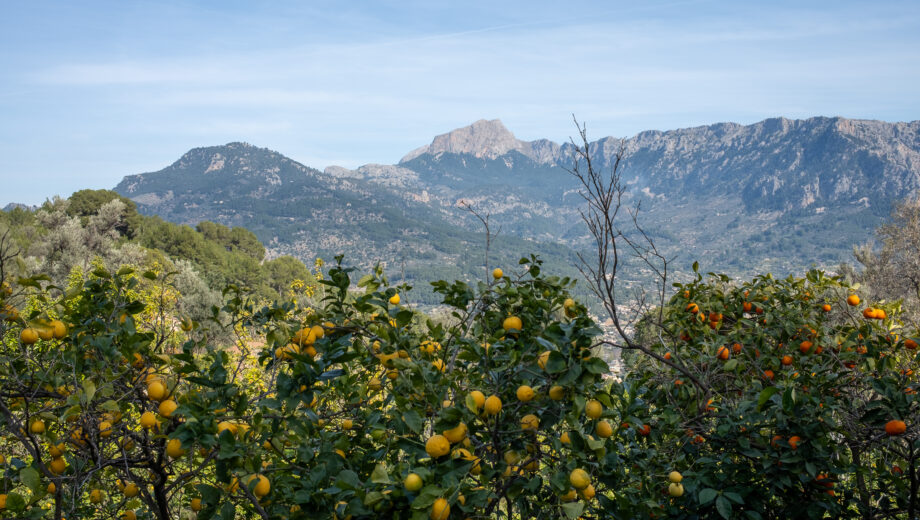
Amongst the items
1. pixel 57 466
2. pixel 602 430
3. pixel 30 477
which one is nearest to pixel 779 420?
pixel 602 430

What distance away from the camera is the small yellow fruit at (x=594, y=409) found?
4.64 feet

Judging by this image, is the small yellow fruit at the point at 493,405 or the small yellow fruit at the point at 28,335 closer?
the small yellow fruit at the point at 493,405

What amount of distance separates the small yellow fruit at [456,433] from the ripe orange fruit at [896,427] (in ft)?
5.00

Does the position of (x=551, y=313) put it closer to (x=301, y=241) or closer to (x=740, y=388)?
(x=740, y=388)

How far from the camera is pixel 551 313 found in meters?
2.05

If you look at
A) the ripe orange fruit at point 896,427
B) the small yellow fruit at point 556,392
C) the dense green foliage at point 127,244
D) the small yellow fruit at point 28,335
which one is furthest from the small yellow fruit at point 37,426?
the dense green foliage at point 127,244

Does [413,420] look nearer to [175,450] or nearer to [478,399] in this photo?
[478,399]

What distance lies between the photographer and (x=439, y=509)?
3.97 feet

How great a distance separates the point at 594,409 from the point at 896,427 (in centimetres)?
119

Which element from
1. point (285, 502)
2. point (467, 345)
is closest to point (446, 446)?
point (467, 345)

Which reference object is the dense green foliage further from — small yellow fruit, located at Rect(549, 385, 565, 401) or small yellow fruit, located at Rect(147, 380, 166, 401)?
small yellow fruit, located at Rect(549, 385, 565, 401)

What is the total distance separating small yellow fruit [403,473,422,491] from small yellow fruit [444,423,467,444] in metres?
0.14

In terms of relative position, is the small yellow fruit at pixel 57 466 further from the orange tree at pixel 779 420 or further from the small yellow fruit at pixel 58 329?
the orange tree at pixel 779 420

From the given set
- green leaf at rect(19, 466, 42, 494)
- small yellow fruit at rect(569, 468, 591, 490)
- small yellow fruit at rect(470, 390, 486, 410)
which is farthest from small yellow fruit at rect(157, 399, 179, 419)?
small yellow fruit at rect(569, 468, 591, 490)
